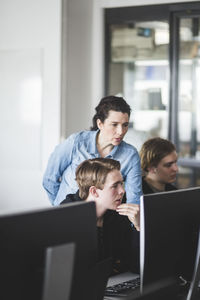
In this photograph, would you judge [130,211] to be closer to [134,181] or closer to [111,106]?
[134,181]

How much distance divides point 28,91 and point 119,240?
7.84 feet

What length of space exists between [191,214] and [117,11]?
3.15 meters

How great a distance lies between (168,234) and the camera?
1635mm

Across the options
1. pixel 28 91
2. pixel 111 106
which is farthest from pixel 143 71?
pixel 111 106

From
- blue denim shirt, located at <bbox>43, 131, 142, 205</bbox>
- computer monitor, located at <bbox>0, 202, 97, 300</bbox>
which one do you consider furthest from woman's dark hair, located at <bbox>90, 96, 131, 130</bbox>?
computer monitor, located at <bbox>0, 202, 97, 300</bbox>

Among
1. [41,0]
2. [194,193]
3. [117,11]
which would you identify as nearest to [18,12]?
[41,0]

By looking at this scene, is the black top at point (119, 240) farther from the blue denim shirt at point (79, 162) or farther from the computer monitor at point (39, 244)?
the computer monitor at point (39, 244)

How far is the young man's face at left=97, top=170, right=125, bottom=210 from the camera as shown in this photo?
2174 mm

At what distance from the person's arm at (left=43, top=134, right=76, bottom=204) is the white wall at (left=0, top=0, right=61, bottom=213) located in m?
1.34

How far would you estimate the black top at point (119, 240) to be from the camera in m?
2.22

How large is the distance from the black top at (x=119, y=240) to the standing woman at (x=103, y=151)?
42cm

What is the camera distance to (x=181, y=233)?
66.3 inches

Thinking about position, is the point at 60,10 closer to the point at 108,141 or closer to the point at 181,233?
the point at 108,141

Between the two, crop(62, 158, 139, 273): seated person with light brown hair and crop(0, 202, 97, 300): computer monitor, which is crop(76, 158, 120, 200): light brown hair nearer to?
crop(62, 158, 139, 273): seated person with light brown hair
